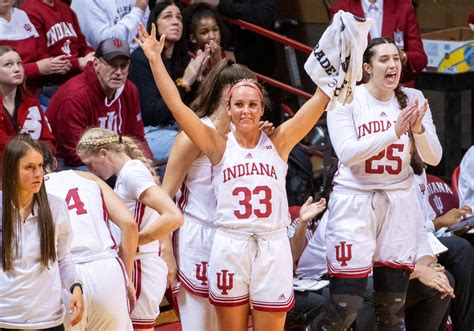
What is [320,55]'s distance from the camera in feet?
16.9

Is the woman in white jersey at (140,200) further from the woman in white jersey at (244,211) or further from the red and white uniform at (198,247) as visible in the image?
the woman in white jersey at (244,211)

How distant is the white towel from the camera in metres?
5.08

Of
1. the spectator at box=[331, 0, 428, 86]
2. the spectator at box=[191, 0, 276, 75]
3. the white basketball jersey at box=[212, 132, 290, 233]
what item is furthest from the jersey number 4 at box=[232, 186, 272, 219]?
the spectator at box=[191, 0, 276, 75]

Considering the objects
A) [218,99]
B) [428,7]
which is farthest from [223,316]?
[428,7]

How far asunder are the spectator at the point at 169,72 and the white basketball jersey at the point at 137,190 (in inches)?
69.9

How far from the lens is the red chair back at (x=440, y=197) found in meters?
7.37

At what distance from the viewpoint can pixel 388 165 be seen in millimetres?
5641

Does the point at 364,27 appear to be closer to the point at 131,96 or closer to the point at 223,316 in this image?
the point at 223,316

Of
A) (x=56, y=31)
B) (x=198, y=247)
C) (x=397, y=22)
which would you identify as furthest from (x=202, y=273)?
(x=397, y=22)

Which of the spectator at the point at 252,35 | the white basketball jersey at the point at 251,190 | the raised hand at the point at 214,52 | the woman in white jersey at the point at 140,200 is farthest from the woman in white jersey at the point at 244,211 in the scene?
the spectator at the point at 252,35

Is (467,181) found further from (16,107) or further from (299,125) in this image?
(16,107)

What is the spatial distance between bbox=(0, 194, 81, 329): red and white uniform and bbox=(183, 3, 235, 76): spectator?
2824mm

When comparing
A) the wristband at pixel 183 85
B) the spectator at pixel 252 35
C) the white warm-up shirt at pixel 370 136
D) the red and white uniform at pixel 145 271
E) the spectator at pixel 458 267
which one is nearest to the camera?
the red and white uniform at pixel 145 271

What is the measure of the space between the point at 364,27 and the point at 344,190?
100 cm
